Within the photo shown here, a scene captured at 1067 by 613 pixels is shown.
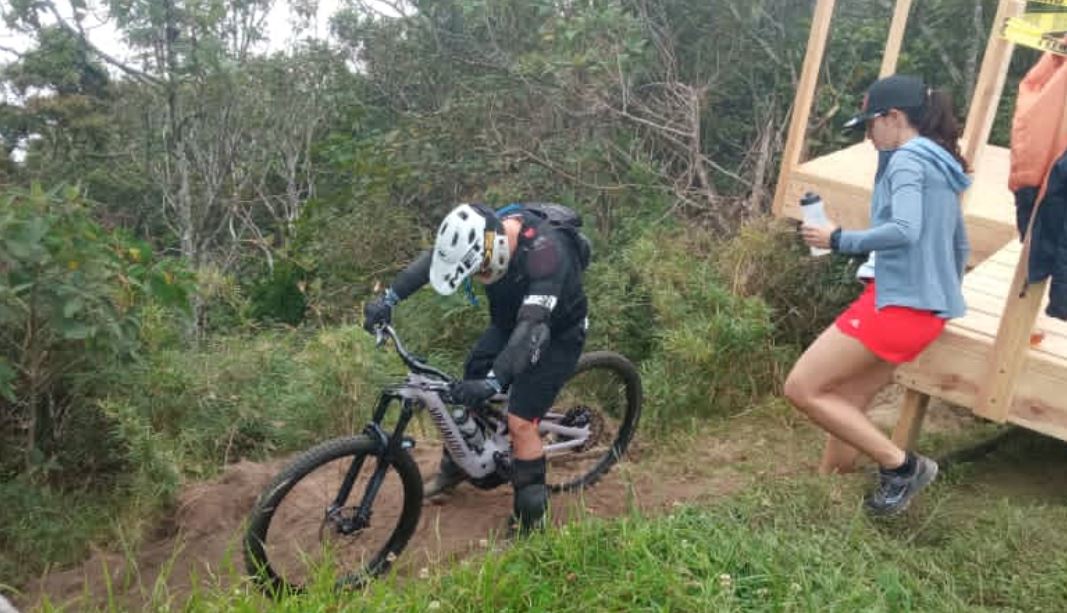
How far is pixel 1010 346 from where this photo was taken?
4.29 meters

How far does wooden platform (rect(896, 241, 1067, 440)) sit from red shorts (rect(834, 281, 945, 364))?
0.36m

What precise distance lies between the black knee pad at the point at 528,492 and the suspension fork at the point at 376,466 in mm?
577

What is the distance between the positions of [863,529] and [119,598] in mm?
3106

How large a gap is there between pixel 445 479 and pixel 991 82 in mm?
3702

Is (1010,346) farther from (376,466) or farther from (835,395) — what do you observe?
(376,466)

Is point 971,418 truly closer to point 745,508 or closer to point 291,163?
point 745,508

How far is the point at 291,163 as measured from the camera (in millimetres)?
12258

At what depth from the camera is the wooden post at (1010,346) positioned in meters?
4.05

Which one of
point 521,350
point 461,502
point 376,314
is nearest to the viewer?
Result: point 521,350

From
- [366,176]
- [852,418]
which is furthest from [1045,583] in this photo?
[366,176]

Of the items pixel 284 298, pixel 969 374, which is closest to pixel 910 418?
pixel 969 374

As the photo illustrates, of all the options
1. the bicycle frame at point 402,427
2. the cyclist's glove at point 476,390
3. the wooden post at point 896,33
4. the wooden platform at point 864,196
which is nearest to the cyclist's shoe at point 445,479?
the bicycle frame at point 402,427

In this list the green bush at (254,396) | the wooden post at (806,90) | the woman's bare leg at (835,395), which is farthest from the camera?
the wooden post at (806,90)

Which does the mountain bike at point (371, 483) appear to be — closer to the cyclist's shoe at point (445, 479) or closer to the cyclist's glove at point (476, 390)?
the cyclist's shoe at point (445, 479)
